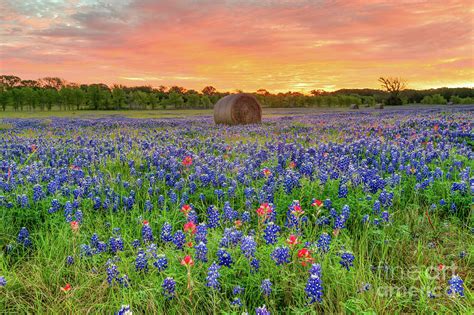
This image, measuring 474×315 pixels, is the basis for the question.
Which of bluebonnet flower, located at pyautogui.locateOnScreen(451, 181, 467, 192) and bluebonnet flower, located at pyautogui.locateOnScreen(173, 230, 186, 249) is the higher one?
bluebonnet flower, located at pyautogui.locateOnScreen(451, 181, 467, 192)

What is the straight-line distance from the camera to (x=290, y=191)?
497cm

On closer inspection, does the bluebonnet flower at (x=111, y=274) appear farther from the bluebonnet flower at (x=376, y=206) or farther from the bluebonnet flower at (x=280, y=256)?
the bluebonnet flower at (x=376, y=206)

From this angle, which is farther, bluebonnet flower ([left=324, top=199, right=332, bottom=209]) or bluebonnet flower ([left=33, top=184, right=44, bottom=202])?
bluebonnet flower ([left=33, top=184, right=44, bottom=202])

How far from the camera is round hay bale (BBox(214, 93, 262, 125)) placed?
817 inches

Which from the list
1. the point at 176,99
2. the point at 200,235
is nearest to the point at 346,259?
the point at 200,235

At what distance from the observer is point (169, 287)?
2709 millimetres

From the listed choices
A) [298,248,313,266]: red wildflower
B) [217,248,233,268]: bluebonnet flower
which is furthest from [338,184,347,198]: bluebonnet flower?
[217,248,233,268]: bluebonnet flower

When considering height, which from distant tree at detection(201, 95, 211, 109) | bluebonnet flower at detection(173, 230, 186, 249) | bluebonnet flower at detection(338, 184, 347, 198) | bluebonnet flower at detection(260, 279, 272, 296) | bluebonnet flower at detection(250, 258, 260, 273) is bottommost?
bluebonnet flower at detection(260, 279, 272, 296)

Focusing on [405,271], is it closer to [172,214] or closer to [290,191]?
[290,191]

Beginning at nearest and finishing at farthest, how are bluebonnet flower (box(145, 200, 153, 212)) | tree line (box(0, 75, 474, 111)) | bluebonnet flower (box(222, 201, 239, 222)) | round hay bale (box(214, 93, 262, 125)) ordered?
1. bluebonnet flower (box(222, 201, 239, 222))
2. bluebonnet flower (box(145, 200, 153, 212))
3. round hay bale (box(214, 93, 262, 125))
4. tree line (box(0, 75, 474, 111))

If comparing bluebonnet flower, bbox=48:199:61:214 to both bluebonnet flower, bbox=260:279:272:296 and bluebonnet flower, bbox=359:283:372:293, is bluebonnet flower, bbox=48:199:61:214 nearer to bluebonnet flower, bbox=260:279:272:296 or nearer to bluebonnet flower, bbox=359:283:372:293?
bluebonnet flower, bbox=260:279:272:296

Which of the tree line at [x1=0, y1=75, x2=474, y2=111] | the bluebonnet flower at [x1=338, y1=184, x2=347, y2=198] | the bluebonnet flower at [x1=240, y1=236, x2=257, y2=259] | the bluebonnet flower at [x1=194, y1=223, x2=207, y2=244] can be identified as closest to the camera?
the bluebonnet flower at [x1=240, y1=236, x2=257, y2=259]

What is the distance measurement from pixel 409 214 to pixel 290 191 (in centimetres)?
149

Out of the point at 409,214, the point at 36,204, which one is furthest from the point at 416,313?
the point at 36,204
